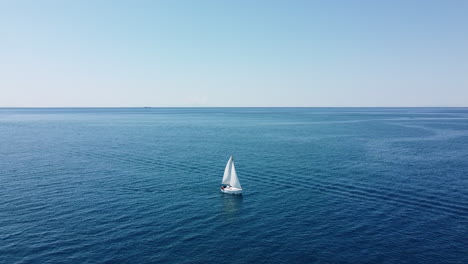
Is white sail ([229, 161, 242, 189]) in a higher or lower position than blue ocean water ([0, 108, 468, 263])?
higher

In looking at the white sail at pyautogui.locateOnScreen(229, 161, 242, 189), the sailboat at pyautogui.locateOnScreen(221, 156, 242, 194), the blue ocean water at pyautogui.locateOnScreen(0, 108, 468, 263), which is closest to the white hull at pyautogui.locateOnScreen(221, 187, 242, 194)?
the sailboat at pyautogui.locateOnScreen(221, 156, 242, 194)

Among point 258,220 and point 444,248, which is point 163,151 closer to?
point 258,220

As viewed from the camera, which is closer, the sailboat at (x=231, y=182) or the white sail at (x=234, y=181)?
the sailboat at (x=231, y=182)

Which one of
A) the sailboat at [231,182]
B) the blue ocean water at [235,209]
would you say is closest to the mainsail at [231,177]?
the sailboat at [231,182]

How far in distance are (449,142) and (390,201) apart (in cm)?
11947

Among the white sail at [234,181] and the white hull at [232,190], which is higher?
the white sail at [234,181]

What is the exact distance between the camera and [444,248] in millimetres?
53562

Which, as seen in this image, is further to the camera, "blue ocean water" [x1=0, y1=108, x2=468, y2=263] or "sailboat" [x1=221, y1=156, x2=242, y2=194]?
"sailboat" [x1=221, y1=156, x2=242, y2=194]

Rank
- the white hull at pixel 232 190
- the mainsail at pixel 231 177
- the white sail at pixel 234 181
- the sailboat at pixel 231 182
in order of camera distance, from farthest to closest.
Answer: the mainsail at pixel 231 177 → the white sail at pixel 234 181 → the sailboat at pixel 231 182 → the white hull at pixel 232 190

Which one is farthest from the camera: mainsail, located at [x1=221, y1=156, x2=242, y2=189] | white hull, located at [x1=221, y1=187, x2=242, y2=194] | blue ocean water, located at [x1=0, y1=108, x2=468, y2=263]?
mainsail, located at [x1=221, y1=156, x2=242, y2=189]

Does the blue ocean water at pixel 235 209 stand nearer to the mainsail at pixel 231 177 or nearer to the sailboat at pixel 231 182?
the sailboat at pixel 231 182

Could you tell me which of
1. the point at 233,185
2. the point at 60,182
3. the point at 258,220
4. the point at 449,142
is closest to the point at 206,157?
the point at 233,185

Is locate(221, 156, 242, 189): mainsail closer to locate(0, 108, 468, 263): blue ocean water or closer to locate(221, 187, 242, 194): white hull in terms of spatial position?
locate(221, 187, 242, 194): white hull

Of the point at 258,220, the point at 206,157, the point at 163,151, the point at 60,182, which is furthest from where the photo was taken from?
the point at 163,151
